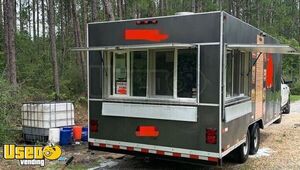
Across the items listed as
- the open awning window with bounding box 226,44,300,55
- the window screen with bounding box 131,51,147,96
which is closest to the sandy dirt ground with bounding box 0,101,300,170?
the window screen with bounding box 131,51,147,96

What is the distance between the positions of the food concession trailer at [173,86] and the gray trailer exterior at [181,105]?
0.02m

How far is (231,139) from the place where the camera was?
5.99 meters

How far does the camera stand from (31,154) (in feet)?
20.9

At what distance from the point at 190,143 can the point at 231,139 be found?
2.74 feet

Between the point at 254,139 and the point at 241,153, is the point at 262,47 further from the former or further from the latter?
the point at 254,139

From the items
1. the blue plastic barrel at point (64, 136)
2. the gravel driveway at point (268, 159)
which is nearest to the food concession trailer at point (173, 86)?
the gravel driveway at point (268, 159)

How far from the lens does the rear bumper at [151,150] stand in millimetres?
5539

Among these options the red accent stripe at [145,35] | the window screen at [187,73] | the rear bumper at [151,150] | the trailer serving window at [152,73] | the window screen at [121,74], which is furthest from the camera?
the window screen at [121,74]

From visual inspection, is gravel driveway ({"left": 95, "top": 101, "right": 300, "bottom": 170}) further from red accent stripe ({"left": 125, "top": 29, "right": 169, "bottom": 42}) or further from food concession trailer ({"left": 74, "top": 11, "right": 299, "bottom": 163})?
red accent stripe ({"left": 125, "top": 29, "right": 169, "bottom": 42})

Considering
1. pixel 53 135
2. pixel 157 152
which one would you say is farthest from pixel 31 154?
pixel 157 152

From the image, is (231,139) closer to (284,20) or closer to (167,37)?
(167,37)

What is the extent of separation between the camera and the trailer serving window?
5852 mm

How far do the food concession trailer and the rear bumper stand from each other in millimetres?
16

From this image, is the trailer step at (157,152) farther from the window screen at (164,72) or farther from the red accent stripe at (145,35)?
the red accent stripe at (145,35)
